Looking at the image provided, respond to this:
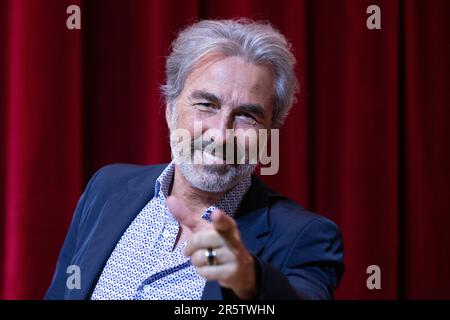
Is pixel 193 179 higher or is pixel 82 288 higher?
pixel 193 179

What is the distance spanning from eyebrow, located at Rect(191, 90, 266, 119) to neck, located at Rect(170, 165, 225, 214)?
0.18 meters

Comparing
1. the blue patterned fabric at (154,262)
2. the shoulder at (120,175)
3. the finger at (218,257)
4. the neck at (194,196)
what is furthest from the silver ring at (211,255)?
the shoulder at (120,175)

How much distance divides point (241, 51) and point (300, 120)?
2.17 feet

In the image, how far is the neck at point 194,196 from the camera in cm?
133

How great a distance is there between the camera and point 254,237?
1.22m

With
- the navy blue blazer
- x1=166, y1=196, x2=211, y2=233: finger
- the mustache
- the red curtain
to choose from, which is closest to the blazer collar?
the navy blue blazer

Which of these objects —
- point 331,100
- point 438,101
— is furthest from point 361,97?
point 438,101

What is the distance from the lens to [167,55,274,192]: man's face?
4.12 ft

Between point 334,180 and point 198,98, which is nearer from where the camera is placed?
point 198,98

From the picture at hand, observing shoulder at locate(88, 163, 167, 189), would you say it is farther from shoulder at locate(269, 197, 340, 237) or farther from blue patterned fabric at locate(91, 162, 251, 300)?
shoulder at locate(269, 197, 340, 237)

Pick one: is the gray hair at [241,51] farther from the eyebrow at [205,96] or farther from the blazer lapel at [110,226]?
the blazer lapel at [110,226]

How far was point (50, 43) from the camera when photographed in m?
1.78

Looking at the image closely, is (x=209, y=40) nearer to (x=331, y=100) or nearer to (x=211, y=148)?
(x=211, y=148)

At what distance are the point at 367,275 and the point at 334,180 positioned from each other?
0.31m
